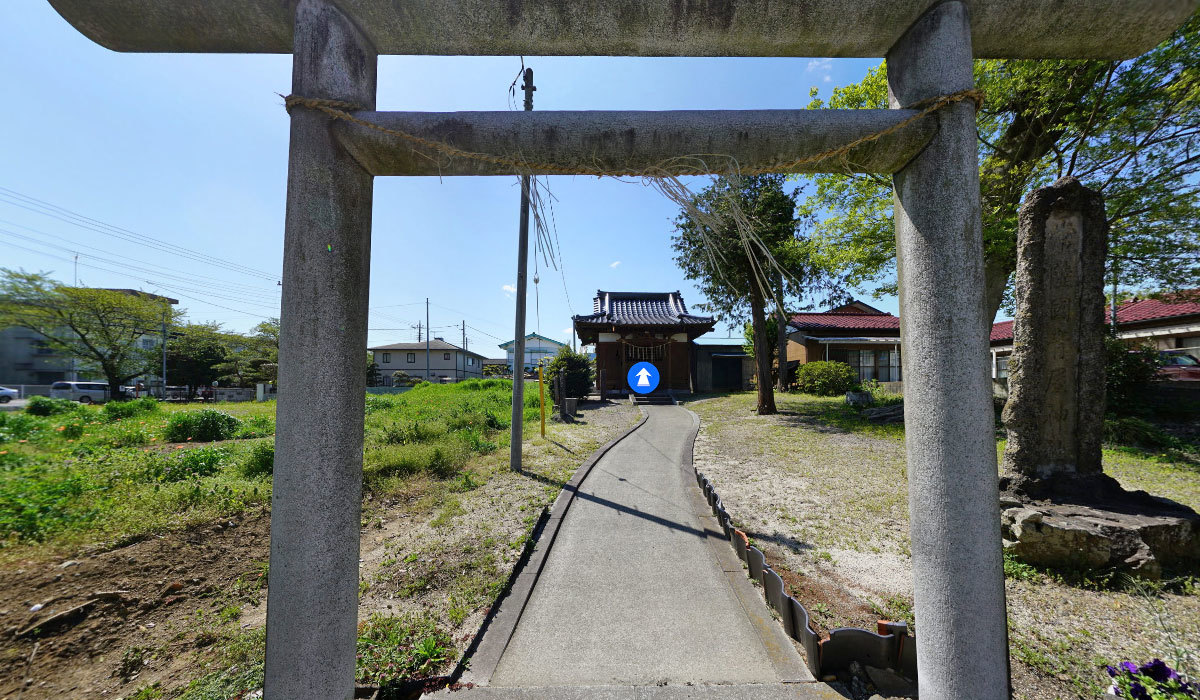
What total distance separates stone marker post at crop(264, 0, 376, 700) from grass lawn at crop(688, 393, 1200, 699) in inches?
112

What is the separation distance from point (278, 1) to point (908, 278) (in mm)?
2704

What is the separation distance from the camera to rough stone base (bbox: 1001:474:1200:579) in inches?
117

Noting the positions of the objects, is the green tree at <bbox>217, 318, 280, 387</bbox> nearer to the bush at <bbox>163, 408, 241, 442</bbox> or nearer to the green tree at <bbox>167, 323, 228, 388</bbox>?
the green tree at <bbox>167, 323, 228, 388</bbox>

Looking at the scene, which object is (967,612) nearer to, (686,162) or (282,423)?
(686,162)

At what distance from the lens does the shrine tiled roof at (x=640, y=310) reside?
57.3ft

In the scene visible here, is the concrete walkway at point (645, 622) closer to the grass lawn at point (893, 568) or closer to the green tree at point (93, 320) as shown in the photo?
the grass lawn at point (893, 568)

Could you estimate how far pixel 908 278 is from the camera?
1.53 meters

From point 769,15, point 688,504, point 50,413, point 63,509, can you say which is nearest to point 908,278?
point 769,15

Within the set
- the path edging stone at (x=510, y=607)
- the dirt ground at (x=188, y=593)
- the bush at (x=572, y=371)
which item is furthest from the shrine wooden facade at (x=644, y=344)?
the dirt ground at (x=188, y=593)

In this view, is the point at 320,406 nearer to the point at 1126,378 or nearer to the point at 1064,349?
the point at 1064,349

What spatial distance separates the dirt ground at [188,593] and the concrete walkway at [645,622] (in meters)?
0.45

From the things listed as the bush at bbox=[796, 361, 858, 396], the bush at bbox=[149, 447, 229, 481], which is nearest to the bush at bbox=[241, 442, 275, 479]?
the bush at bbox=[149, 447, 229, 481]

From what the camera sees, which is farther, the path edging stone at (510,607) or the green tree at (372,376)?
the green tree at (372,376)

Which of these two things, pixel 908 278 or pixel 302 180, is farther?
pixel 908 278
